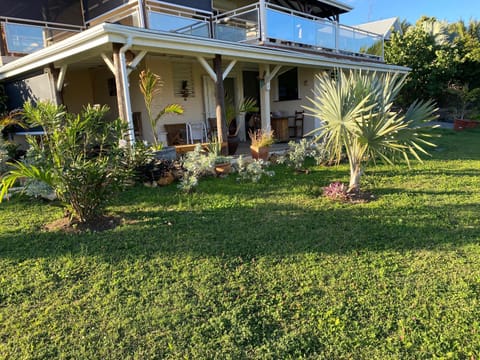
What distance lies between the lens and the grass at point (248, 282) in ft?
8.76

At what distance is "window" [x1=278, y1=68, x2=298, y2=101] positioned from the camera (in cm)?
1389

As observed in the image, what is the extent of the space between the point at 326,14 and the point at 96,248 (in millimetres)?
18509

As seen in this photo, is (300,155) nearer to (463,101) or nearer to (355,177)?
(355,177)

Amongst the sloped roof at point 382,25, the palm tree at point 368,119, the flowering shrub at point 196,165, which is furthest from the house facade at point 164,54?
the sloped roof at point 382,25

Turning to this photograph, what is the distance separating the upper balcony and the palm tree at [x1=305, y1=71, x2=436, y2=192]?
617 centimetres

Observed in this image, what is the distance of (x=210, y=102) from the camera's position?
38.9 ft

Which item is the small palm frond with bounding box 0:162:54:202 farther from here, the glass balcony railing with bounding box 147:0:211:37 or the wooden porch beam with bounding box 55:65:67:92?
the glass balcony railing with bounding box 147:0:211:37

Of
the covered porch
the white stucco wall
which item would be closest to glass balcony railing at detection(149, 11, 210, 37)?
the covered porch

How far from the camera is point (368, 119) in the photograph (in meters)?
5.59

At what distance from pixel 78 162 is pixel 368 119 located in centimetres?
423

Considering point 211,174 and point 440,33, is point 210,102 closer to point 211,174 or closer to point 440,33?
point 211,174

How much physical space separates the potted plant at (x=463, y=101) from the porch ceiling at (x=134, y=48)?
41.8 feet

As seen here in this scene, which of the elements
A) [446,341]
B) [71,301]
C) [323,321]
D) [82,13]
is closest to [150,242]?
[71,301]

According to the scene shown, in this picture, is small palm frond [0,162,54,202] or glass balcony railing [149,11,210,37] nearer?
small palm frond [0,162,54,202]
